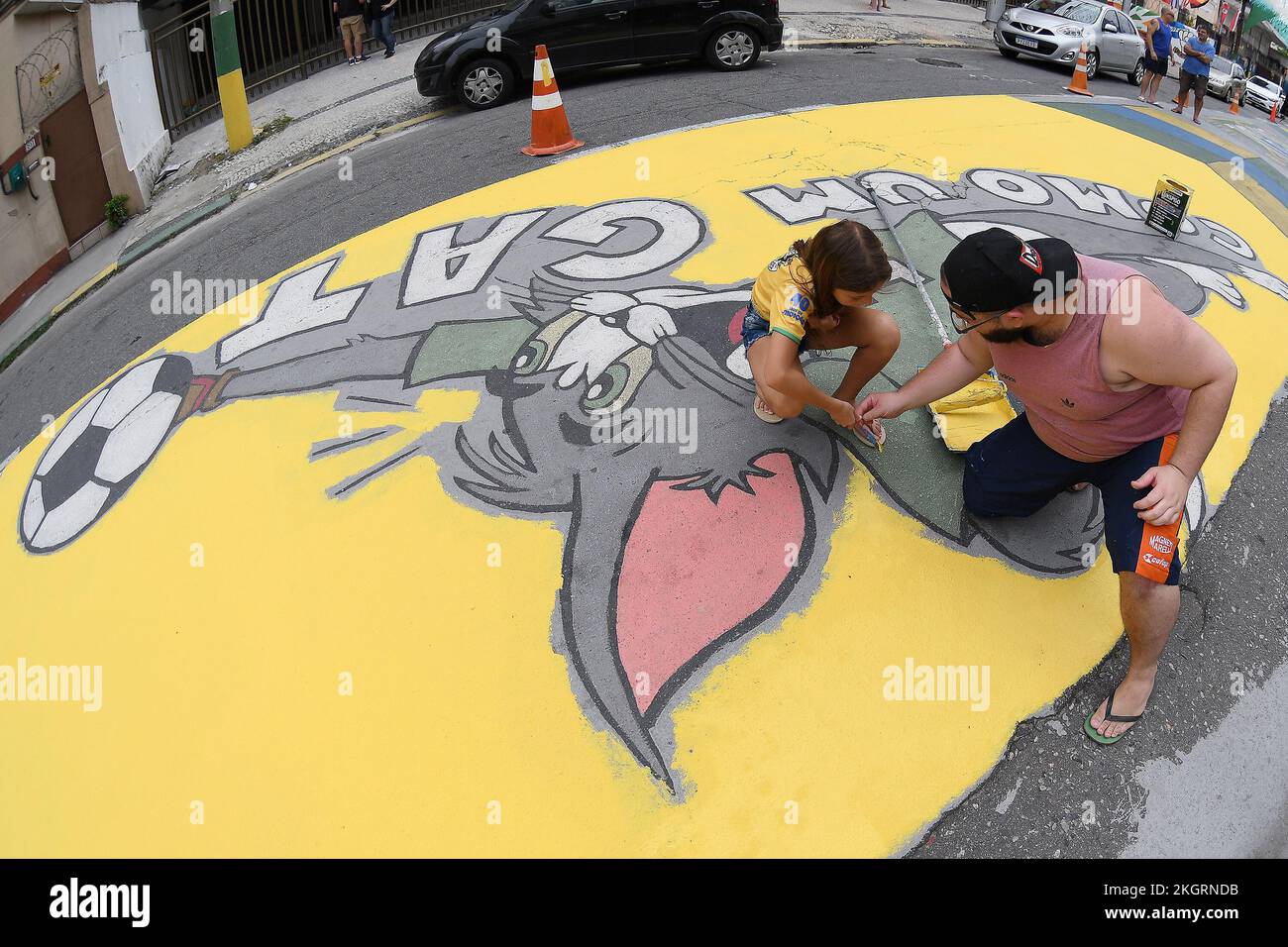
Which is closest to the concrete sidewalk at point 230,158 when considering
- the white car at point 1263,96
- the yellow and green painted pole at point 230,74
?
the yellow and green painted pole at point 230,74

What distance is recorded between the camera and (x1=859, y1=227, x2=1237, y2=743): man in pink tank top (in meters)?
2.71

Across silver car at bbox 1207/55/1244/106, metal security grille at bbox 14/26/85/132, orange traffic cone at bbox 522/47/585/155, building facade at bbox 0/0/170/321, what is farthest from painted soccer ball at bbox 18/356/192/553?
silver car at bbox 1207/55/1244/106

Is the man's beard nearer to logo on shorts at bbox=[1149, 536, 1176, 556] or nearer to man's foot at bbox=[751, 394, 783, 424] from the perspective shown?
logo on shorts at bbox=[1149, 536, 1176, 556]

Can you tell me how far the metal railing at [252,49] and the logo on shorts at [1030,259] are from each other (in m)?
12.3

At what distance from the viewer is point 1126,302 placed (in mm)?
2779

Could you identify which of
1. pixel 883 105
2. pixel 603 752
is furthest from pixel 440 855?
pixel 883 105

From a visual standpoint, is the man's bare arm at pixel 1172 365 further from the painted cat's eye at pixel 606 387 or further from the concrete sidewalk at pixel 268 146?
the concrete sidewalk at pixel 268 146

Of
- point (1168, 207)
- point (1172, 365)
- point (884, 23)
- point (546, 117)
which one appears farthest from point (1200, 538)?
point (884, 23)

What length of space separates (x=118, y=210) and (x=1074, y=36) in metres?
14.7

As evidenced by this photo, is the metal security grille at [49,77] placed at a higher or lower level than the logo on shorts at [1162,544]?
higher

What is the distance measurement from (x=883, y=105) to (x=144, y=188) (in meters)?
8.83

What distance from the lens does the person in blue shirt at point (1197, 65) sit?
11.5 m
